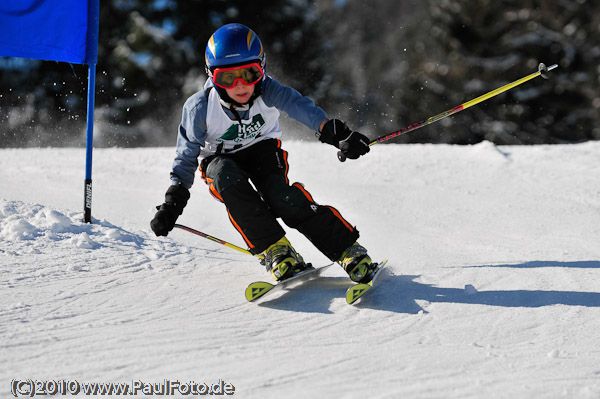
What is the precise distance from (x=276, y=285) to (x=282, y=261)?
6.4 inches

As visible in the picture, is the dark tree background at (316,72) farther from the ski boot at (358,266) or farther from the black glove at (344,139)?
the ski boot at (358,266)

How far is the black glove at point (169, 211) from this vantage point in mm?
3023

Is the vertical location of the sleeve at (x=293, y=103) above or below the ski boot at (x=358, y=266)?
above

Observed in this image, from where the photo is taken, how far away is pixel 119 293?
279cm

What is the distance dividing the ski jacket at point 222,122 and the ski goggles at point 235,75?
0.38ft

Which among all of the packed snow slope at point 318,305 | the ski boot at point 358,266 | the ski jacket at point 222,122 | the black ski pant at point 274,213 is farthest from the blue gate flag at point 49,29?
the ski boot at point 358,266

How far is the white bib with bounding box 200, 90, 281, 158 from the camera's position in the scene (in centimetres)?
322

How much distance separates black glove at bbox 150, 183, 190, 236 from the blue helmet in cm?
63

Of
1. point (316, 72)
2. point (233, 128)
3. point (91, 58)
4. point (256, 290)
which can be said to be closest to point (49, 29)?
point (91, 58)

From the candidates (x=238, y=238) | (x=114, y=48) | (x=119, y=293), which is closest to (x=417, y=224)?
(x=238, y=238)

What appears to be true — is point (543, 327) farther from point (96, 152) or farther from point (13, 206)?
point (96, 152)

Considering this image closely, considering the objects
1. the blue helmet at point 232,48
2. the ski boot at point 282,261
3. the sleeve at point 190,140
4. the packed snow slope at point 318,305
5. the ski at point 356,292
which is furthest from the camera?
the sleeve at point 190,140

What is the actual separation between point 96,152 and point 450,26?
22.2 metres

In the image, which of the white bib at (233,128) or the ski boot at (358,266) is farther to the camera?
the white bib at (233,128)
